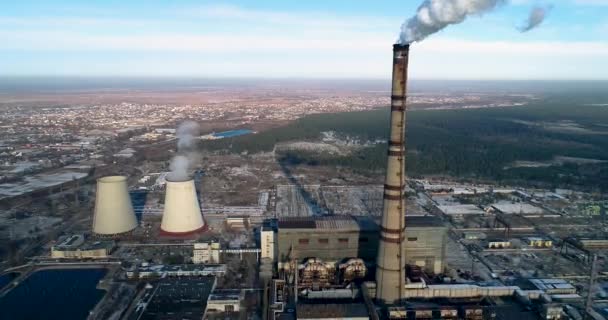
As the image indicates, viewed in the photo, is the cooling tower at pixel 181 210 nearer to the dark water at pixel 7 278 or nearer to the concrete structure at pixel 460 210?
the dark water at pixel 7 278

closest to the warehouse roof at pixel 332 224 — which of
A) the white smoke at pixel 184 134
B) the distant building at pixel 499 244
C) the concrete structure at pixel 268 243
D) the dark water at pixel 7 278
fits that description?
the concrete structure at pixel 268 243

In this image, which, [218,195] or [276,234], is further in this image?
[218,195]

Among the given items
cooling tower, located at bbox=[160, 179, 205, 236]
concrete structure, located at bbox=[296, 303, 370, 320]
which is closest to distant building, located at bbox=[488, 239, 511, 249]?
concrete structure, located at bbox=[296, 303, 370, 320]

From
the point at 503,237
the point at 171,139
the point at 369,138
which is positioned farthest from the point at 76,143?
the point at 503,237

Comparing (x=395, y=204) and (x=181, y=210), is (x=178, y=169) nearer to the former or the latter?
(x=181, y=210)

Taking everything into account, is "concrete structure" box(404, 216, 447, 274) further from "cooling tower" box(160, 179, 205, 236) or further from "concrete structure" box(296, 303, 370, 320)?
"cooling tower" box(160, 179, 205, 236)

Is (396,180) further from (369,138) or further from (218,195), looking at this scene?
(369,138)

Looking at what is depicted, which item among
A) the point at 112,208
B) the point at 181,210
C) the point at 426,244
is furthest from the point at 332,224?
the point at 112,208
